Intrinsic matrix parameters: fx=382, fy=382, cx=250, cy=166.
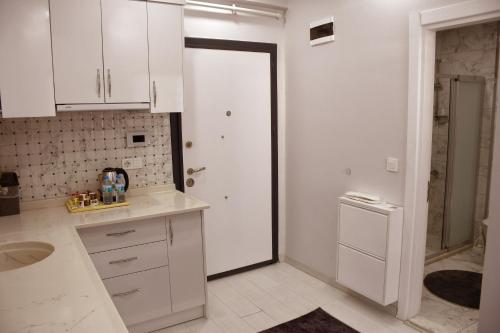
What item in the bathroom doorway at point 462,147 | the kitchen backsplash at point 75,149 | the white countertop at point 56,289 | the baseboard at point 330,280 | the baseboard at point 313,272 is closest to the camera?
the white countertop at point 56,289

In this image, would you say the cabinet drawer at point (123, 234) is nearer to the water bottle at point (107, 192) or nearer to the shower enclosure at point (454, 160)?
the water bottle at point (107, 192)

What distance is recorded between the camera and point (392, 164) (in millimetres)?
2699

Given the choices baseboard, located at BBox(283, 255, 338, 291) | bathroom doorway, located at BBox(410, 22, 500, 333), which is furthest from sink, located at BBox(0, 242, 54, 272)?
bathroom doorway, located at BBox(410, 22, 500, 333)

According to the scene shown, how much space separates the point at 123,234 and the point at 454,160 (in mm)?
3289

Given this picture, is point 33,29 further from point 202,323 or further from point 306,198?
point 306,198

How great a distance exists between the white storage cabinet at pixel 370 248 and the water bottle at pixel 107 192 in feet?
5.58

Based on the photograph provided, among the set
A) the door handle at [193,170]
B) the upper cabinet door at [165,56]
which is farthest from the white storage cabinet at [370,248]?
the upper cabinet door at [165,56]

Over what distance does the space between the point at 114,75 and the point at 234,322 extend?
6.30ft

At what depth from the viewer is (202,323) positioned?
278 cm

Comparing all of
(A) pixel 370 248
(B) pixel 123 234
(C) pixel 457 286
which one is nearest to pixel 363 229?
(A) pixel 370 248

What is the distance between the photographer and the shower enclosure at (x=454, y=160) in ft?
12.6

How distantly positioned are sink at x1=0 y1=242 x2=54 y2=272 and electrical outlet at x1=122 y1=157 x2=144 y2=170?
107 cm

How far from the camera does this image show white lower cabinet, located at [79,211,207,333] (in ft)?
7.88

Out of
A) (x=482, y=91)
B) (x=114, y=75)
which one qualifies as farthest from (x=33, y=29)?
(x=482, y=91)
